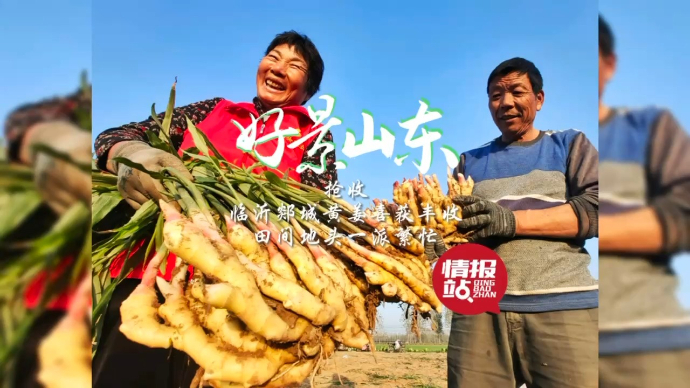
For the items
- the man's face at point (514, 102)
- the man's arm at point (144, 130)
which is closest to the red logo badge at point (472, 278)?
the man's face at point (514, 102)

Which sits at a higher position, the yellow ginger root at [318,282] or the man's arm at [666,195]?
the man's arm at [666,195]

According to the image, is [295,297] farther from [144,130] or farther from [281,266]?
[144,130]

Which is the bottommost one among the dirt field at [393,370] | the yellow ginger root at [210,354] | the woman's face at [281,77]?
the dirt field at [393,370]

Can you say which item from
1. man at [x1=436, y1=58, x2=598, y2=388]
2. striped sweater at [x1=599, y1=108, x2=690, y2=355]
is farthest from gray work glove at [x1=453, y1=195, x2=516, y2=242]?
striped sweater at [x1=599, y1=108, x2=690, y2=355]

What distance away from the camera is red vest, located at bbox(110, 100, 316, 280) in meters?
1.68

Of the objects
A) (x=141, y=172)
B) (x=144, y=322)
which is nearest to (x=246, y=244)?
(x=144, y=322)

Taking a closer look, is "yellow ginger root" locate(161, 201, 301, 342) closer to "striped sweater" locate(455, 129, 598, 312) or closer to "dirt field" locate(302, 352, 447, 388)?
"dirt field" locate(302, 352, 447, 388)

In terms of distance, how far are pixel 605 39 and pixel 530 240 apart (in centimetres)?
75

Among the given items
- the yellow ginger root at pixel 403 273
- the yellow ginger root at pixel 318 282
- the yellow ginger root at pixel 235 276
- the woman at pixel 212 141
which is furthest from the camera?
the woman at pixel 212 141

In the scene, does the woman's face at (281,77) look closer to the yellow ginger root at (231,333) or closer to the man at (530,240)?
the man at (530,240)

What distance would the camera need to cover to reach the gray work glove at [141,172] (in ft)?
4.74

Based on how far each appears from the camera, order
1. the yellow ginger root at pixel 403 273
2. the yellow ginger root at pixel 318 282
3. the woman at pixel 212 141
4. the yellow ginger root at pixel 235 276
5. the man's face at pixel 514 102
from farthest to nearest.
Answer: the man's face at pixel 514 102
the woman at pixel 212 141
the yellow ginger root at pixel 403 273
the yellow ginger root at pixel 318 282
the yellow ginger root at pixel 235 276

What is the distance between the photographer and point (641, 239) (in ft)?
4.91

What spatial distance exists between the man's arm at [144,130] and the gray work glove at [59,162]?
0.05 metres
